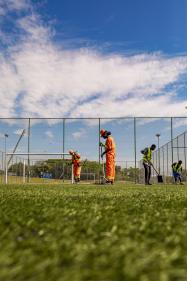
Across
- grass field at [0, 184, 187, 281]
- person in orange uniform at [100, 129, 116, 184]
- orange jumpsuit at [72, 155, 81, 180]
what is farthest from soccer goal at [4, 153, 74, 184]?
grass field at [0, 184, 187, 281]

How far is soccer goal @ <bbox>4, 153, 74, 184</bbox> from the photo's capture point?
25969 millimetres

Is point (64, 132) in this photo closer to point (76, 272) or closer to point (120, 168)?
point (120, 168)

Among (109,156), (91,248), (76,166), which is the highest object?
(109,156)

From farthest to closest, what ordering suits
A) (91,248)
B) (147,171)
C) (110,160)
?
(147,171)
(110,160)
(91,248)

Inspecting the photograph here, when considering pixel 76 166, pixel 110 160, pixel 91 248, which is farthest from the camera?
pixel 76 166

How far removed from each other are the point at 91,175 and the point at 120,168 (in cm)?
359

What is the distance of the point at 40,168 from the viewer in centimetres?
2791

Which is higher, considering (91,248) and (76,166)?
(76,166)

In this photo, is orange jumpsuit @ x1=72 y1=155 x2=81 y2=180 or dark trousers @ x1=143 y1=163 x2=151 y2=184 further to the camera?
orange jumpsuit @ x1=72 y1=155 x2=81 y2=180

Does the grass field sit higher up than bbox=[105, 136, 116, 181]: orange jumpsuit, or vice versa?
bbox=[105, 136, 116, 181]: orange jumpsuit

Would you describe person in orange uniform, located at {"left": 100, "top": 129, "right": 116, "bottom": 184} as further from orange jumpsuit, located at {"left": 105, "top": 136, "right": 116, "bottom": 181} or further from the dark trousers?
the dark trousers

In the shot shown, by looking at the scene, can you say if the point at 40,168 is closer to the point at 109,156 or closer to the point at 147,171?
the point at 147,171

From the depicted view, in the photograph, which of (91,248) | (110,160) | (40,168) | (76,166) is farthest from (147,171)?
(91,248)

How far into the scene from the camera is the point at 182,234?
1.86 metres
